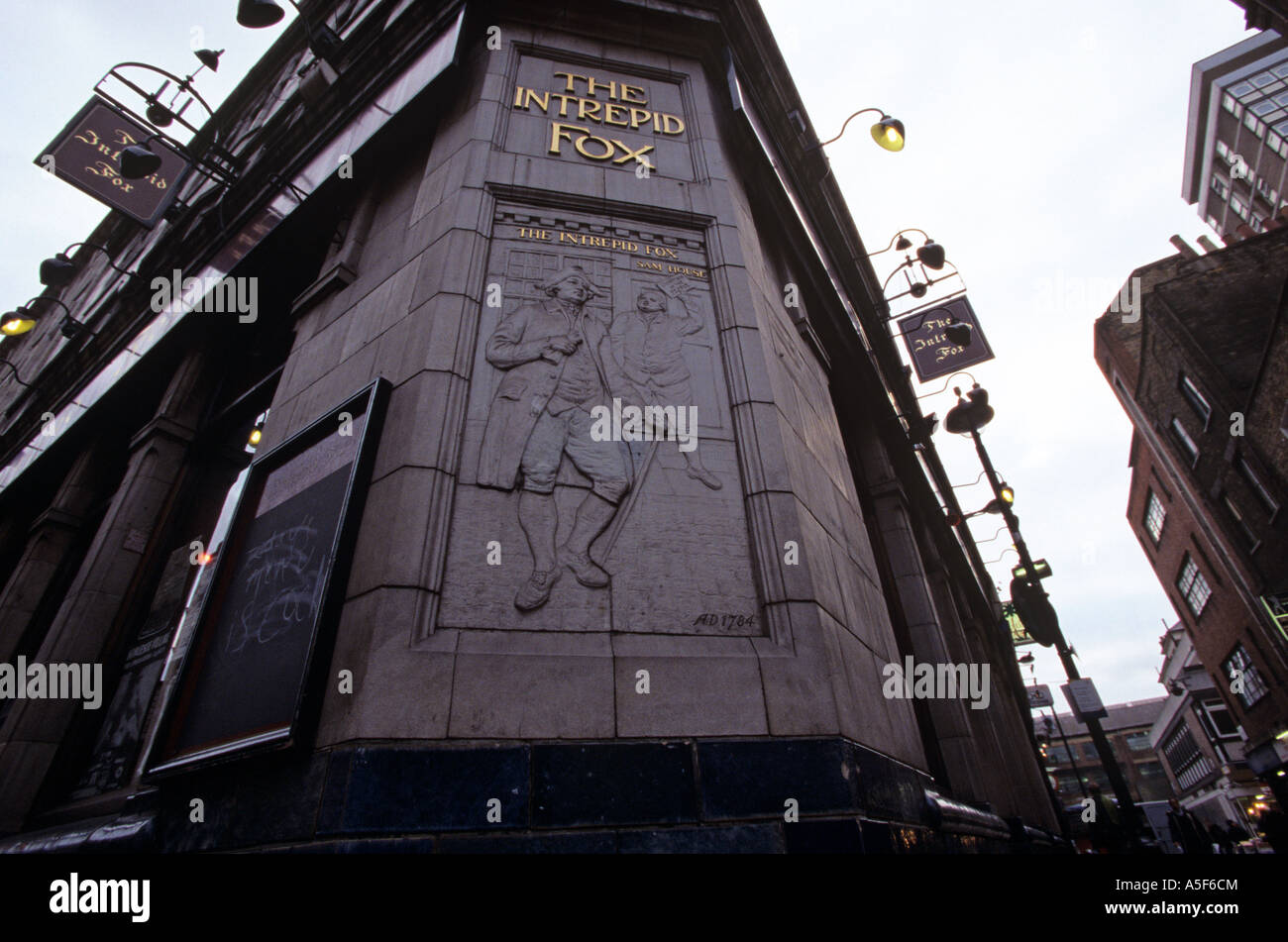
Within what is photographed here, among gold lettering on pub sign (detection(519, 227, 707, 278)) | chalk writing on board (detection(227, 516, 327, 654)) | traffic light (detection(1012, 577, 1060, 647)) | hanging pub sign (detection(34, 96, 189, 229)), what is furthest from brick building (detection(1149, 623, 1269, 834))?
hanging pub sign (detection(34, 96, 189, 229))

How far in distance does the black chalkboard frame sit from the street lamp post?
1074cm

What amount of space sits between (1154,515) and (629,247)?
130ft

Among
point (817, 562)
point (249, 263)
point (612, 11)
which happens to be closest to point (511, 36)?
point (612, 11)

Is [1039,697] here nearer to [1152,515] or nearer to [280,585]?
[1152,515]

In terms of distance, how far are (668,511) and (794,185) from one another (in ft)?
28.4

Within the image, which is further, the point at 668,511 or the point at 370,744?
the point at 668,511

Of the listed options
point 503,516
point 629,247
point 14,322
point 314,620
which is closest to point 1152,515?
point 629,247

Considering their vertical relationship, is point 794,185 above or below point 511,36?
above

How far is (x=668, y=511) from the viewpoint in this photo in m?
4.33

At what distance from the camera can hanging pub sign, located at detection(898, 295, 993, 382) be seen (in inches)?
504

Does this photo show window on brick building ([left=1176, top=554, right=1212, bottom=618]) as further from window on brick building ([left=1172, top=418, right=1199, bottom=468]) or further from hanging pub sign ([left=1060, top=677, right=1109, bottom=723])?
hanging pub sign ([left=1060, top=677, right=1109, bottom=723])
